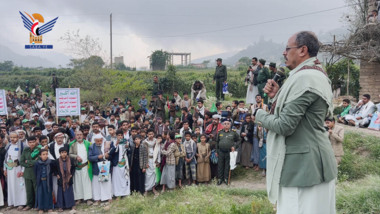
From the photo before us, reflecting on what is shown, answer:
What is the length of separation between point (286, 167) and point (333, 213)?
0.52m

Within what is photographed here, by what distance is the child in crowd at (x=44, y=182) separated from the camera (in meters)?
6.61

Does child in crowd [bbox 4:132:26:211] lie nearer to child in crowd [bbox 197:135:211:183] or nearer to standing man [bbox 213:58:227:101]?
child in crowd [bbox 197:135:211:183]

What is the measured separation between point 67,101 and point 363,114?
9039mm

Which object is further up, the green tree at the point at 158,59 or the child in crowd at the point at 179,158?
the green tree at the point at 158,59

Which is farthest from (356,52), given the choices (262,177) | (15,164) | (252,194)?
(15,164)

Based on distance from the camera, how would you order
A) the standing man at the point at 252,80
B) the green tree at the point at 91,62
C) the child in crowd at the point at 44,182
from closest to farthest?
the child in crowd at the point at 44,182 < the standing man at the point at 252,80 < the green tree at the point at 91,62

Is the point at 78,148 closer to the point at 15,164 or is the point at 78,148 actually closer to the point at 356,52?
the point at 15,164

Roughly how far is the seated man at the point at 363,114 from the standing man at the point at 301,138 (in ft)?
27.3

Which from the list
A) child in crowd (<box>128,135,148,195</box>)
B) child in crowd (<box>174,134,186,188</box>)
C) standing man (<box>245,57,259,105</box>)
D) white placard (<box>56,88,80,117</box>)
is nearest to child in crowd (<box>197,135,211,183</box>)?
child in crowd (<box>174,134,186,188</box>)

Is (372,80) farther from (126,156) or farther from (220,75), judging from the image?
(126,156)

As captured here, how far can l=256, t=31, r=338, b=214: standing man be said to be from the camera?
1781 millimetres

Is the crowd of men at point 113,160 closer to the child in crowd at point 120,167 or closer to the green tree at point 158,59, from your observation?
the child in crowd at point 120,167

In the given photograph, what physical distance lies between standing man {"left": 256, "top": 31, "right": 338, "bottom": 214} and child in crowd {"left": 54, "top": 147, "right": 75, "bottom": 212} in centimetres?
580

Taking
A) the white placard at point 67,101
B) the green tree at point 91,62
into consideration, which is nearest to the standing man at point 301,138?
the white placard at point 67,101
